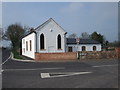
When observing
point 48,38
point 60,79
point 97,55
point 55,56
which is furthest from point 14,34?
point 60,79

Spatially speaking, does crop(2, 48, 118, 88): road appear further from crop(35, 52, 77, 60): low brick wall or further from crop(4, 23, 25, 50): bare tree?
crop(4, 23, 25, 50): bare tree

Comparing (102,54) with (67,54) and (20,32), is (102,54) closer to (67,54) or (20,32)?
(67,54)

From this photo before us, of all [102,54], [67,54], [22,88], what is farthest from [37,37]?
[22,88]

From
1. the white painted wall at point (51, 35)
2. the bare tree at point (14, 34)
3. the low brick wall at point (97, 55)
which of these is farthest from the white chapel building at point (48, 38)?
the bare tree at point (14, 34)

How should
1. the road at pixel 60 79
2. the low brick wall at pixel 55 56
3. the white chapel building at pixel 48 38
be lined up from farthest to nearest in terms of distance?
1. the white chapel building at pixel 48 38
2. the low brick wall at pixel 55 56
3. the road at pixel 60 79

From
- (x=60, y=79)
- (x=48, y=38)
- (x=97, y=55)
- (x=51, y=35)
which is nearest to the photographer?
(x=60, y=79)

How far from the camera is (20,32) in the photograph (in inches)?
2758

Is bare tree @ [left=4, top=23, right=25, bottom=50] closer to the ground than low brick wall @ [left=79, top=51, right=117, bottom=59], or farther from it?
farther from it

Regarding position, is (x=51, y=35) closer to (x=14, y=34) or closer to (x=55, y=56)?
(x=55, y=56)

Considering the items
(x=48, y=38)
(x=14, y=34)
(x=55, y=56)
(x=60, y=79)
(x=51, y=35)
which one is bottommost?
(x=60, y=79)

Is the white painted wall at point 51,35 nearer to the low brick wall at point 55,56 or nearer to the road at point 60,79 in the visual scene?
the low brick wall at point 55,56

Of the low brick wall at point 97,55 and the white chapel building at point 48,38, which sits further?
the white chapel building at point 48,38

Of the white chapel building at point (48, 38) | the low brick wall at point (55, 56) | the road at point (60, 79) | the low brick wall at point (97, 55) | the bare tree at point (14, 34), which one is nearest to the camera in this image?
the road at point (60, 79)

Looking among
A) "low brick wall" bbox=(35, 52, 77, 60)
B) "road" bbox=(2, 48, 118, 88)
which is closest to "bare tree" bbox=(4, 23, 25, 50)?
"low brick wall" bbox=(35, 52, 77, 60)
